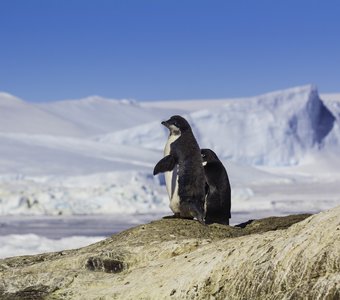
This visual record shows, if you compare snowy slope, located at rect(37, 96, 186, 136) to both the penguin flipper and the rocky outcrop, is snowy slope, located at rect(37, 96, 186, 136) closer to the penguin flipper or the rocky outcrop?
the penguin flipper

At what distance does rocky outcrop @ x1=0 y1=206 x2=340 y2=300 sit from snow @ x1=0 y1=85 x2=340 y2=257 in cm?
965

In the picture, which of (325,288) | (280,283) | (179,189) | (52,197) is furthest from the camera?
(52,197)

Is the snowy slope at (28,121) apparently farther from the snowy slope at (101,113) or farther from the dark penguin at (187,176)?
the dark penguin at (187,176)

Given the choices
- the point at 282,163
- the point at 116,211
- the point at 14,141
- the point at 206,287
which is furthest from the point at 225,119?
the point at 206,287

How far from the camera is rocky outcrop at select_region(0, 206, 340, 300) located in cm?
361

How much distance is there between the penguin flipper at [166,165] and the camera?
6.48 m

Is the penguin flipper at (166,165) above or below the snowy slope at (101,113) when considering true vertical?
below

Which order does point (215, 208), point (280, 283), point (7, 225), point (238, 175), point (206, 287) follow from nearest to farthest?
point (280, 283) → point (206, 287) → point (215, 208) → point (7, 225) → point (238, 175)

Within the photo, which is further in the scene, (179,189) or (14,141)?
(14,141)

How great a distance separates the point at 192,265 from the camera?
4.24 m

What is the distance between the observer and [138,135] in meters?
41.4

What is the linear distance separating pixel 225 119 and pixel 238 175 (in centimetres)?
565

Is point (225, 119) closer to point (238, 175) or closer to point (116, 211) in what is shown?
point (238, 175)

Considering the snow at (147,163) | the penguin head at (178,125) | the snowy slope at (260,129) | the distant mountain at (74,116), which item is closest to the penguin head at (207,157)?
the penguin head at (178,125)
